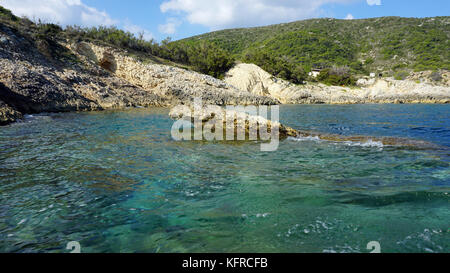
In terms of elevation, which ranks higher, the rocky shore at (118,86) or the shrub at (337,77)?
the shrub at (337,77)

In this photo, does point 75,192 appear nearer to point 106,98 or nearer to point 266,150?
point 266,150

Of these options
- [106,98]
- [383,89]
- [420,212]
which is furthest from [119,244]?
[383,89]

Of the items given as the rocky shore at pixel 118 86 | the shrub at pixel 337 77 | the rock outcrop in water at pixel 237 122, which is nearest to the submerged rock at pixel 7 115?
the rocky shore at pixel 118 86

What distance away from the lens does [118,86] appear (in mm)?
23469

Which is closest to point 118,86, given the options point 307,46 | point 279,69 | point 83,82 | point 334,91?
point 83,82

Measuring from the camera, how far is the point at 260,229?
9.08 ft

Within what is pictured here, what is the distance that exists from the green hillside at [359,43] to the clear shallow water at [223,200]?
137 ft

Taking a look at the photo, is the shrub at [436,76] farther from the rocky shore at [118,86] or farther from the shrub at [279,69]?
the shrub at [279,69]

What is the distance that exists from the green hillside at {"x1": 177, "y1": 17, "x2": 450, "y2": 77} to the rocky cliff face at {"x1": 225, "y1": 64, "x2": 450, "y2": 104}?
1045 centimetres

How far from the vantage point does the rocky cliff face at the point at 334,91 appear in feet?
113

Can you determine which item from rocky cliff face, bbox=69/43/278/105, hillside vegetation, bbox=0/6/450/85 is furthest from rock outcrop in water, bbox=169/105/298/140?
hillside vegetation, bbox=0/6/450/85

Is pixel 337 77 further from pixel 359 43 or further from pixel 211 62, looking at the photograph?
pixel 359 43
